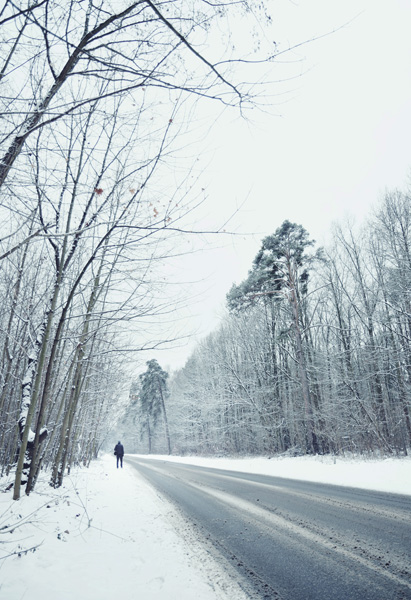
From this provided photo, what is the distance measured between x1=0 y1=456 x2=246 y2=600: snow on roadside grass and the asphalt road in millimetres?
436

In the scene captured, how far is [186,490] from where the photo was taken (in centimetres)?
970

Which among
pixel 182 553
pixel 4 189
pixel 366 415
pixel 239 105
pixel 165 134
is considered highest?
pixel 165 134

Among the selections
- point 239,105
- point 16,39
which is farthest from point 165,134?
point 16,39

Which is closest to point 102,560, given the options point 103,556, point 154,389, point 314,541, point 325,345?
point 103,556

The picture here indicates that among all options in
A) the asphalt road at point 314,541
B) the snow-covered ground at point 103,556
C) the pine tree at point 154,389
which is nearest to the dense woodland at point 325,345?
the asphalt road at point 314,541

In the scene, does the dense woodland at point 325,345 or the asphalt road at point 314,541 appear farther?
the dense woodland at point 325,345

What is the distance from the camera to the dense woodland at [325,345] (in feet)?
53.4

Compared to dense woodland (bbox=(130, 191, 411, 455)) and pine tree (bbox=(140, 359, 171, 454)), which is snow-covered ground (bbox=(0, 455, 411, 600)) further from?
pine tree (bbox=(140, 359, 171, 454))

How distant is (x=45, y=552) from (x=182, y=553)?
61.1 inches

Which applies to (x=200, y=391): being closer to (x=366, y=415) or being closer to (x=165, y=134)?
(x=366, y=415)

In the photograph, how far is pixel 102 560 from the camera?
370 cm

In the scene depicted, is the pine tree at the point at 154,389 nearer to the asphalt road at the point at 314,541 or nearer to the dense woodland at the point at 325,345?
the dense woodland at the point at 325,345

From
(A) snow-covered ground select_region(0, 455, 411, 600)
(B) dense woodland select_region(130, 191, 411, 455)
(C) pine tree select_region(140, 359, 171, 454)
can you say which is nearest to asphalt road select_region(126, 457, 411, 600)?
(A) snow-covered ground select_region(0, 455, 411, 600)

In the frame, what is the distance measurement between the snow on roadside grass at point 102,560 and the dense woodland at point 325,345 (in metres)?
12.3
